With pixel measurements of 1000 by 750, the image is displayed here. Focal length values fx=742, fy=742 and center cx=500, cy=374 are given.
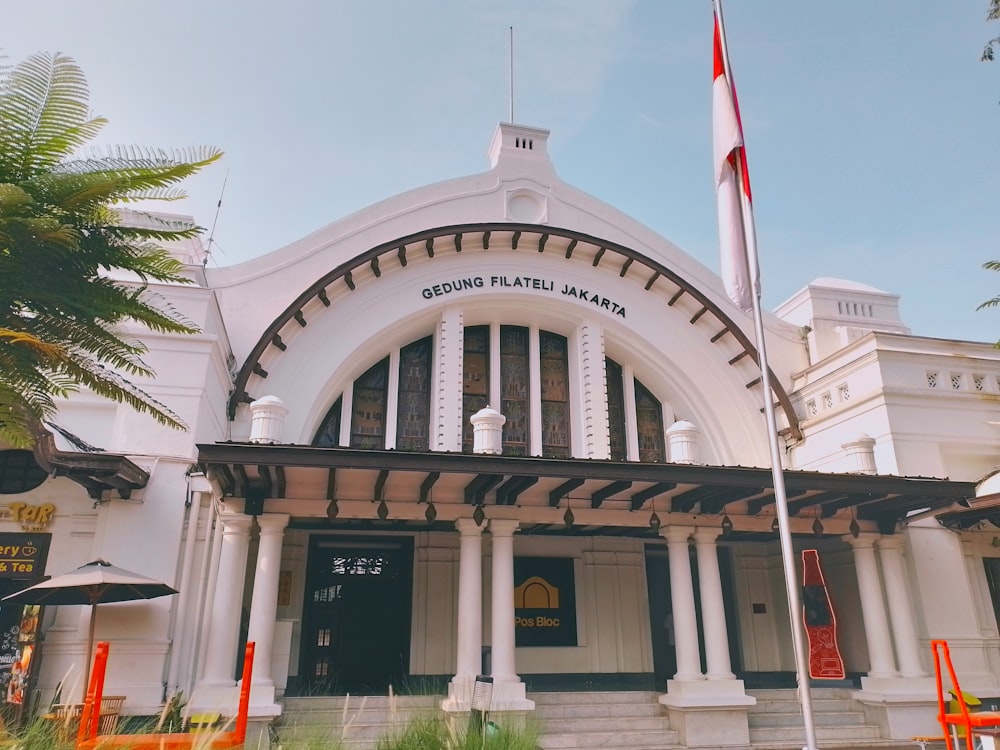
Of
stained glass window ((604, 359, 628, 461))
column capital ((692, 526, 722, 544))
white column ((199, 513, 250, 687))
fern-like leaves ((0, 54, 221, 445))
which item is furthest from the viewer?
stained glass window ((604, 359, 628, 461))

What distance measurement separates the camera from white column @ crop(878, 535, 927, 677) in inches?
495

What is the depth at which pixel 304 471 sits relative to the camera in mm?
10828

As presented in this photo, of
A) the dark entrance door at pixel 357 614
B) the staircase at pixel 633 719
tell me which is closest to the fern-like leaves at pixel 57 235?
the staircase at pixel 633 719

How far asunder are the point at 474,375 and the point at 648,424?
422 centimetres

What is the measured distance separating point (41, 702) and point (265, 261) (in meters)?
8.90

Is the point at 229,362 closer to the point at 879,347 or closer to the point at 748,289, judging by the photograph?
the point at 748,289

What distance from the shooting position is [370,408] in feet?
51.9

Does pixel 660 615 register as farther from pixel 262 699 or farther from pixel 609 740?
pixel 262 699

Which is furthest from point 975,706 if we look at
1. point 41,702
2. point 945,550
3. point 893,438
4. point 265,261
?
point 265,261

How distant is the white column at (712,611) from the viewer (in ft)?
39.5

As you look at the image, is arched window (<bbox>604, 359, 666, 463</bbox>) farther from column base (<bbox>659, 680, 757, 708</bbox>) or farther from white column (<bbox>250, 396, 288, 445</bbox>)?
white column (<bbox>250, 396, 288, 445</bbox>)

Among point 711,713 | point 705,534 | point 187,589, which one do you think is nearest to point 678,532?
point 705,534

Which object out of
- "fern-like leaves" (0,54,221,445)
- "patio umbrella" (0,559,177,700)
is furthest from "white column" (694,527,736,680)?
"fern-like leaves" (0,54,221,445)

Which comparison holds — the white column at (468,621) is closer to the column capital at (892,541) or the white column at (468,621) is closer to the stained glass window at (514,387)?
the stained glass window at (514,387)
